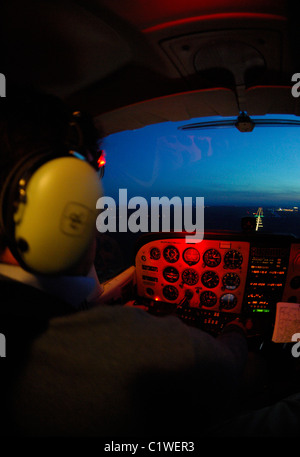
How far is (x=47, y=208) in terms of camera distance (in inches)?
19.7

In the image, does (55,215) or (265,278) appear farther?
(265,278)

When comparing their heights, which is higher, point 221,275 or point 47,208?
point 47,208

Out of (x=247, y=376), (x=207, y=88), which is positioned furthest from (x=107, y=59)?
(x=247, y=376)

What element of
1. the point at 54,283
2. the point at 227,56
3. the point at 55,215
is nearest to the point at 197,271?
the point at 227,56

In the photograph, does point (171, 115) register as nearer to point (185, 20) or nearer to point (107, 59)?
point (107, 59)

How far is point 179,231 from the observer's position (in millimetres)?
2316

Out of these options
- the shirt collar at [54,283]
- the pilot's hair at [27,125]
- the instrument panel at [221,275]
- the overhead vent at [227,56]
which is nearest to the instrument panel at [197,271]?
the instrument panel at [221,275]

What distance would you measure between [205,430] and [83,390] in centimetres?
42

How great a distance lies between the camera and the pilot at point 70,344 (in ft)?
1.67

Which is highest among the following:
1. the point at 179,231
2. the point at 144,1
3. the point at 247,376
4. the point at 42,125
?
the point at 144,1

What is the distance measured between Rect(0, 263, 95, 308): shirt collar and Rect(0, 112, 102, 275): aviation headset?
68mm

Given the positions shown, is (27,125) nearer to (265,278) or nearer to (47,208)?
(47,208)

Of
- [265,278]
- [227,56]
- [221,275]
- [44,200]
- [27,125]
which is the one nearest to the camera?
[44,200]

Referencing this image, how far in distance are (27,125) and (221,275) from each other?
211 cm
